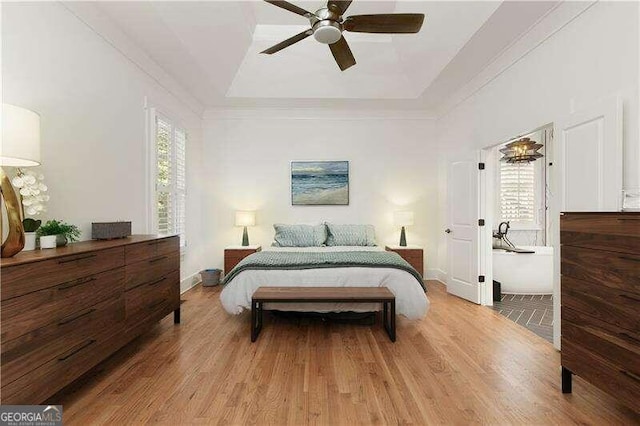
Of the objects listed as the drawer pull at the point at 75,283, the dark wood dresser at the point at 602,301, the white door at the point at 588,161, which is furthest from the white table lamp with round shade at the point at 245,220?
the dark wood dresser at the point at 602,301

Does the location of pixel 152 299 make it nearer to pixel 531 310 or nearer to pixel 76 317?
pixel 76 317

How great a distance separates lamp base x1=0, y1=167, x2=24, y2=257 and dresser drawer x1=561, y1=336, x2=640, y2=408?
3.43 metres

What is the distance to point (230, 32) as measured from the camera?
374 cm

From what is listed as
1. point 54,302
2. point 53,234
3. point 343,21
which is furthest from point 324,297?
point 343,21

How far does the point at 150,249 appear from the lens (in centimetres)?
279

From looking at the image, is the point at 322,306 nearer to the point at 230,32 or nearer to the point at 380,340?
the point at 380,340

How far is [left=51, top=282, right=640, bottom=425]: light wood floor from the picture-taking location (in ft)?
6.11

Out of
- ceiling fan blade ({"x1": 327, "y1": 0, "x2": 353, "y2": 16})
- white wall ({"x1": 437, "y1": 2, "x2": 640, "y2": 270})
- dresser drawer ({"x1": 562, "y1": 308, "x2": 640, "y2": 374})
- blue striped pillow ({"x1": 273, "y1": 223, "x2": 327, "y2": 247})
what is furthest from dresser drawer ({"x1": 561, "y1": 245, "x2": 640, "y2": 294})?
blue striped pillow ({"x1": 273, "y1": 223, "x2": 327, "y2": 247})

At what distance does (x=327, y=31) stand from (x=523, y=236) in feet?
17.9

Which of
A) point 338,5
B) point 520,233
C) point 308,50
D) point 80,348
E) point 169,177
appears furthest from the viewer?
point 520,233

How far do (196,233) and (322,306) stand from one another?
2.90 m

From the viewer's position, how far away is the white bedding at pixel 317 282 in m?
3.20

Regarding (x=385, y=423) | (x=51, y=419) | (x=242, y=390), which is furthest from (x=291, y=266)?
(x=51, y=419)

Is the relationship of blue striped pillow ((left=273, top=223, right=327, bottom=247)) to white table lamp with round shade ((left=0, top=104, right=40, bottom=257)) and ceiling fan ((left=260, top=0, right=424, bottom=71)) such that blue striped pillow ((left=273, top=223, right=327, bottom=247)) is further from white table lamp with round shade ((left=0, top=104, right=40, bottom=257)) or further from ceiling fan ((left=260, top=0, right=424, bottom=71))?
white table lamp with round shade ((left=0, top=104, right=40, bottom=257))
